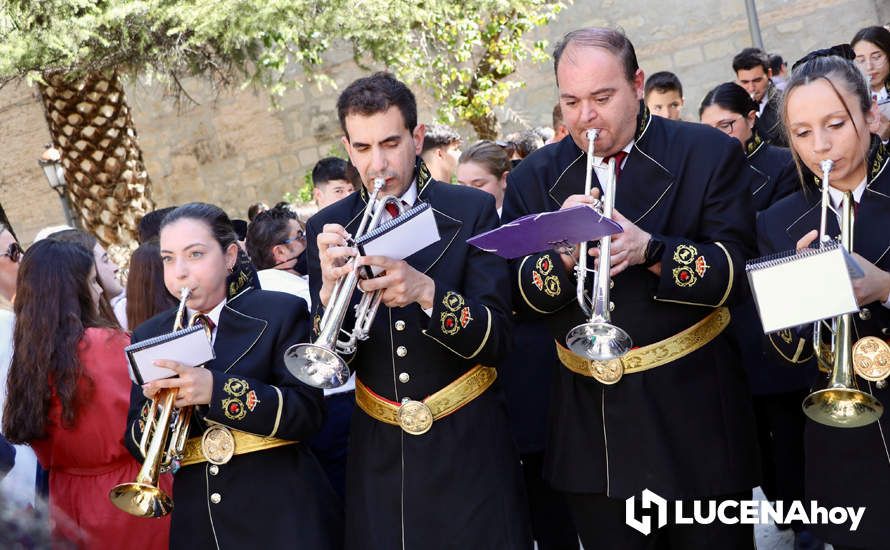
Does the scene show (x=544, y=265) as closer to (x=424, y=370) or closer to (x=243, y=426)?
(x=424, y=370)

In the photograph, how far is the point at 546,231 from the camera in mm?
3158

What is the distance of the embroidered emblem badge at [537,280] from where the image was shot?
3490mm

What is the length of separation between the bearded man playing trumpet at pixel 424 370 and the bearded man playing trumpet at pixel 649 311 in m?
0.21

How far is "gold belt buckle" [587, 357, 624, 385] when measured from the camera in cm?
350

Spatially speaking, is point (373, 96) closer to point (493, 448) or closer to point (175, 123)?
point (493, 448)

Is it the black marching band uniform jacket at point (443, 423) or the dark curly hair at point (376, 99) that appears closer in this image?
the black marching band uniform jacket at point (443, 423)

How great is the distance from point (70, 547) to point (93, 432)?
3038 millimetres

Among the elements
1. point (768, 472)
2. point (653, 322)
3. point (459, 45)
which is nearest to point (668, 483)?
point (653, 322)

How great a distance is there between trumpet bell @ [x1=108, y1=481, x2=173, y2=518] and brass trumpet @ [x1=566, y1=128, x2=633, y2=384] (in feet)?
4.76

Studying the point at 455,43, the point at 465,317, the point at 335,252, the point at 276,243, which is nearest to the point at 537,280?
the point at 465,317

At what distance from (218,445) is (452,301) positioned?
107 centimetres

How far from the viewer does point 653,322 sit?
11.5 ft

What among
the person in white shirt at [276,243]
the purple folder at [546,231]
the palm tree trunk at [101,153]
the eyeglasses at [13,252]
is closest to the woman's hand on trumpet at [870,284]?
the purple folder at [546,231]

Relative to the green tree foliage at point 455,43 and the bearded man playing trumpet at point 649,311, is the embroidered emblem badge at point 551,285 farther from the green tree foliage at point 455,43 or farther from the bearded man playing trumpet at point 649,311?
the green tree foliage at point 455,43
